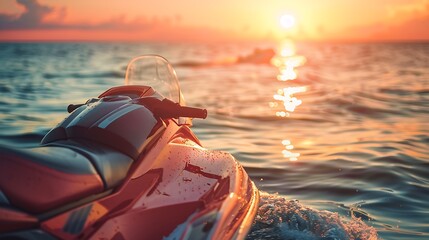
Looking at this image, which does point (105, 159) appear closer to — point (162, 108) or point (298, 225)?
point (162, 108)

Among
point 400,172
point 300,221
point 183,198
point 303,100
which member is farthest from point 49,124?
point 303,100

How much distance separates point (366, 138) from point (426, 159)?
1.93 meters

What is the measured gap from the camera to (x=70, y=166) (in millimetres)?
2910

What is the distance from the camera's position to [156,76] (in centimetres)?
511

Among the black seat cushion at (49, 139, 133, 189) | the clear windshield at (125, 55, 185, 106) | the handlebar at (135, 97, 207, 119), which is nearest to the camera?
the black seat cushion at (49, 139, 133, 189)

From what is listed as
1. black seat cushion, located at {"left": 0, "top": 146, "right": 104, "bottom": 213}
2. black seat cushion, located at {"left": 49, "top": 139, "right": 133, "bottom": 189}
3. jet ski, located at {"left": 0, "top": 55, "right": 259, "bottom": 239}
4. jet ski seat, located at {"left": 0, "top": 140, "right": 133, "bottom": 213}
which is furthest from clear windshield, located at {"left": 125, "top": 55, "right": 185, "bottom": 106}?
black seat cushion, located at {"left": 0, "top": 146, "right": 104, "bottom": 213}

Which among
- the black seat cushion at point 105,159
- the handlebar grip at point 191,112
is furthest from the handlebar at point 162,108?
the black seat cushion at point 105,159

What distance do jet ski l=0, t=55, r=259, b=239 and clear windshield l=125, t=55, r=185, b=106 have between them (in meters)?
0.45

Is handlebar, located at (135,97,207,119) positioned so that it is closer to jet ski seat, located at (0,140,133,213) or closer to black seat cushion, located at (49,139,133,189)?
black seat cushion, located at (49,139,133,189)

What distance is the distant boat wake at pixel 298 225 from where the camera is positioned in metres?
4.91

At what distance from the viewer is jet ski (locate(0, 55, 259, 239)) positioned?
2686 millimetres

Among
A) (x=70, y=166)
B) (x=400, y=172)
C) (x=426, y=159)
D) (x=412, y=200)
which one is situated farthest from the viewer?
(x=426, y=159)

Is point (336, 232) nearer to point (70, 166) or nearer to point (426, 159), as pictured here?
point (70, 166)

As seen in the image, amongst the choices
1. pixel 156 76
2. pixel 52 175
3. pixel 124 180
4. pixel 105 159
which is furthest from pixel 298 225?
pixel 52 175
